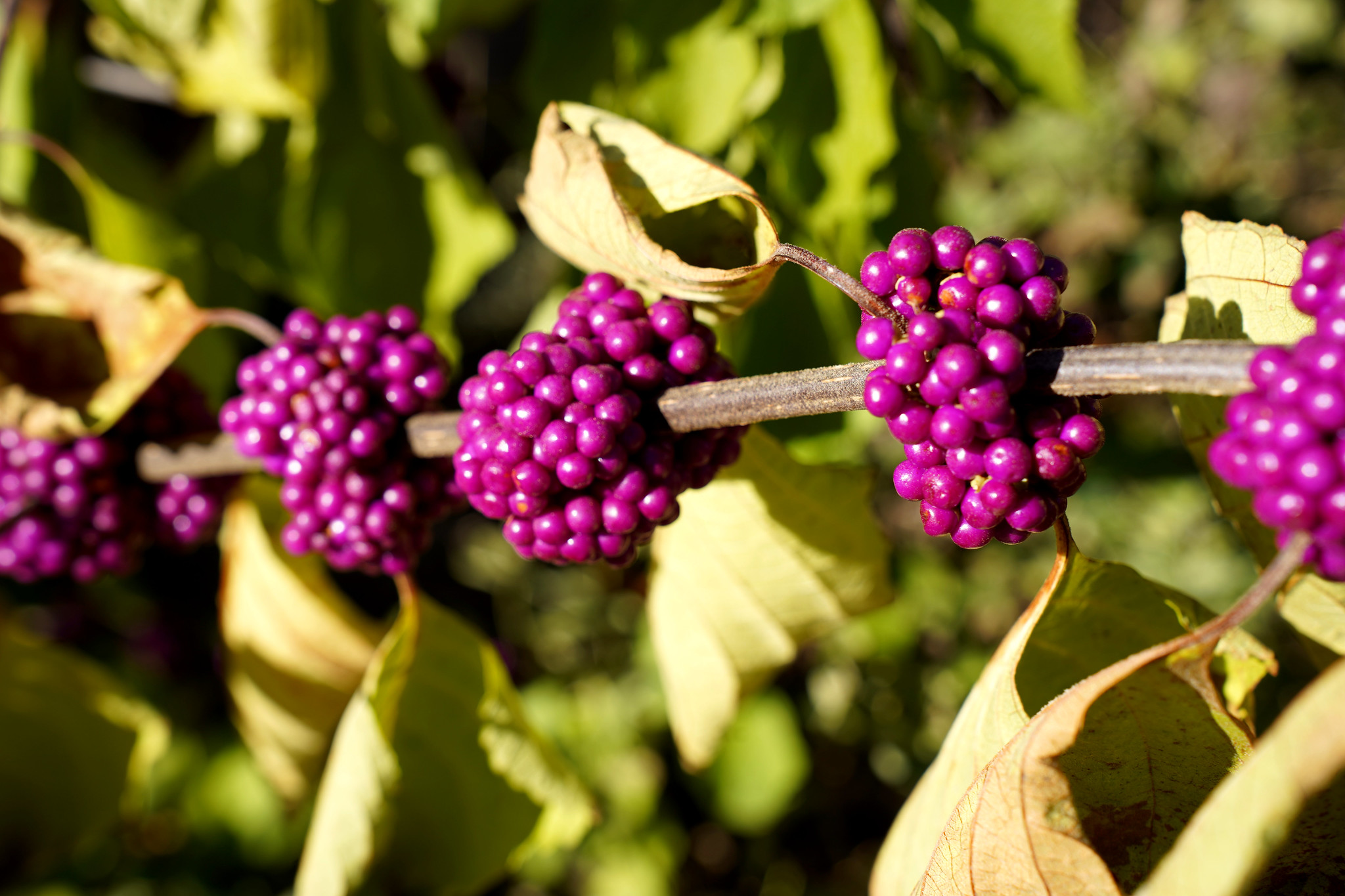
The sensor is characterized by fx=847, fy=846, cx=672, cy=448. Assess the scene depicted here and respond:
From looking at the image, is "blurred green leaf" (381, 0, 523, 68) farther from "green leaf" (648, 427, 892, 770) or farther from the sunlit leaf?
the sunlit leaf

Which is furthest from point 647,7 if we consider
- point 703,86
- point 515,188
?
point 515,188

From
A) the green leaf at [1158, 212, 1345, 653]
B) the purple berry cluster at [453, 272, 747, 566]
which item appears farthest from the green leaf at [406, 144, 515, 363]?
the green leaf at [1158, 212, 1345, 653]

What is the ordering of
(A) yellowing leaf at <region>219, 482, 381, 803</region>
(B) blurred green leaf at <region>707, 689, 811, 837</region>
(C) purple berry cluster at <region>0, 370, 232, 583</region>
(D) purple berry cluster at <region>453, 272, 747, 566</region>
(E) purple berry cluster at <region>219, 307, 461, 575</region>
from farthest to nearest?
(B) blurred green leaf at <region>707, 689, 811, 837</region>
(A) yellowing leaf at <region>219, 482, 381, 803</region>
(C) purple berry cluster at <region>0, 370, 232, 583</region>
(E) purple berry cluster at <region>219, 307, 461, 575</region>
(D) purple berry cluster at <region>453, 272, 747, 566</region>

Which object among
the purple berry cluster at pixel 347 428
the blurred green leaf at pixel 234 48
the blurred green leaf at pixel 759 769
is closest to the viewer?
the purple berry cluster at pixel 347 428

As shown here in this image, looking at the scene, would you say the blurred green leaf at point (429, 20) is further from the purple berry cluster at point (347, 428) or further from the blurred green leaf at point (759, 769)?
the blurred green leaf at point (759, 769)

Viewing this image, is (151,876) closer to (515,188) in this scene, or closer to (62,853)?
→ (62,853)

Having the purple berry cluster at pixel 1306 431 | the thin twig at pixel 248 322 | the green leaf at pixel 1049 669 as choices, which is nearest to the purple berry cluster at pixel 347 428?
the thin twig at pixel 248 322

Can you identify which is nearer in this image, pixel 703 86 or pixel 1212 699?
pixel 1212 699
